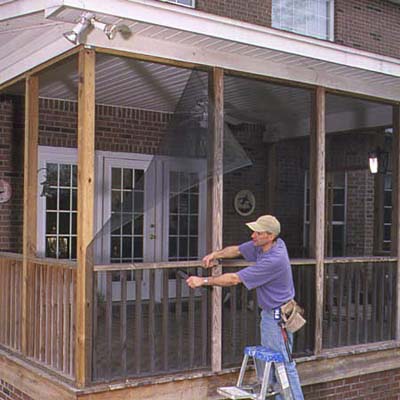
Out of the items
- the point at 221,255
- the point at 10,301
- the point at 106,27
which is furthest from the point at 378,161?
the point at 106,27

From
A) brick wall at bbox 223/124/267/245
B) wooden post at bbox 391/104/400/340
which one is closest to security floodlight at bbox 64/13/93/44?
wooden post at bbox 391/104/400/340

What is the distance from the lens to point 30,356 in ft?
18.3

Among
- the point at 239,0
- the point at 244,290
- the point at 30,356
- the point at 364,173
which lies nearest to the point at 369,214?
the point at 364,173

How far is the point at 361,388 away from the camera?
638cm

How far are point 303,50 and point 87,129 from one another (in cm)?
192

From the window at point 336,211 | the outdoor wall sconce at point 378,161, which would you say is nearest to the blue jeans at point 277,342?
the outdoor wall sconce at point 378,161

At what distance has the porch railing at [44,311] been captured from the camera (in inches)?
196

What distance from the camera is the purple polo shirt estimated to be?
457cm

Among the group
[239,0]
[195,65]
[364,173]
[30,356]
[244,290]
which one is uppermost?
[239,0]

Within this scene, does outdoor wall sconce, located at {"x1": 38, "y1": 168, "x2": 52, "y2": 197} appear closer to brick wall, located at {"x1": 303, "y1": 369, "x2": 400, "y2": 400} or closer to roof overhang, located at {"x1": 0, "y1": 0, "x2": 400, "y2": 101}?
roof overhang, located at {"x1": 0, "y1": 0, "x2": 400, "y2": 101}

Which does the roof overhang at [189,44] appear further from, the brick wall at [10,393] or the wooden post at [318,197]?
the brick wall at [10,393]

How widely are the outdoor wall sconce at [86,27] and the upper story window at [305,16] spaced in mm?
6253

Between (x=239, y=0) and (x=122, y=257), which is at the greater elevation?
(x=239, y=0)

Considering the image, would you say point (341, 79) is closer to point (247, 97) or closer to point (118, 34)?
point (247, 97)
